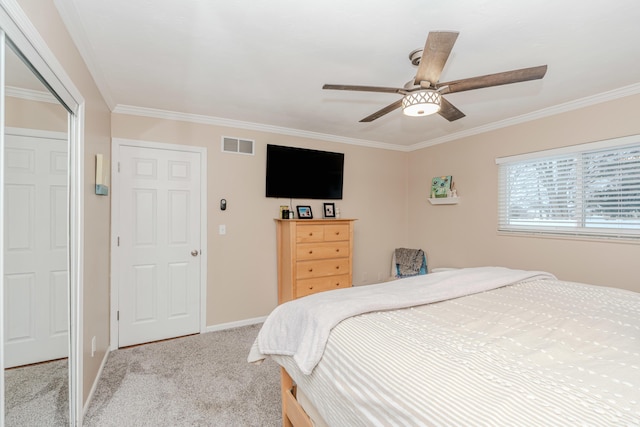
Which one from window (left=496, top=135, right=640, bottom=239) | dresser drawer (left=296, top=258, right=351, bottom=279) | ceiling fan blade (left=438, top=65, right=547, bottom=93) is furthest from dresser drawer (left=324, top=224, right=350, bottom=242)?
ceiling fan blade (left=438, top=65, right=547, bottom=93)

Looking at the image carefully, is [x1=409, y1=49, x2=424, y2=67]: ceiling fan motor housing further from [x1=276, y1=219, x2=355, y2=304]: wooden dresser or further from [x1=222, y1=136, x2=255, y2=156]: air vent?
[x1=222, y1=136, x2=255, y2=156]: air vent

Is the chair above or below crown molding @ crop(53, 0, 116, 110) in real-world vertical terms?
below

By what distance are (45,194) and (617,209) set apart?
4.22 m

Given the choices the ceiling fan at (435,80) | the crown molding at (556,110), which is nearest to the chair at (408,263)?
the crown molding at (556,110)

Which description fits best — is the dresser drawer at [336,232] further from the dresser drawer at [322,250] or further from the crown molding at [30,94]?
the crown molding at [30,94]

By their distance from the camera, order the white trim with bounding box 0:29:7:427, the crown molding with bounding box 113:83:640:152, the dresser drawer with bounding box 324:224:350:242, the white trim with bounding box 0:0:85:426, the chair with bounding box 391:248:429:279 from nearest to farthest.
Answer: the white trim with bounding box 0:29:7:427, the white trim with bounding box 0:0:85:426, the crown molding with bounding box 113:83:640:152, the dresser drawer with bounding box 324:224:350:242, the chair with bounding box 391:248:429:279

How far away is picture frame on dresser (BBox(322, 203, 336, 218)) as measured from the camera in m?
4.01

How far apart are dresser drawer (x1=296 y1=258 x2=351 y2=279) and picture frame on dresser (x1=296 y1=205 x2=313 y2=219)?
67 centimetres

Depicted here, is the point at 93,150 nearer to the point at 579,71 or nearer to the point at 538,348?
the point at 538,348

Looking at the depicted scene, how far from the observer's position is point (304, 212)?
12.6ft

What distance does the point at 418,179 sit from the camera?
4520 mm

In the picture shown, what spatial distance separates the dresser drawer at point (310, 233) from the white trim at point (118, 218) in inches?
41.9

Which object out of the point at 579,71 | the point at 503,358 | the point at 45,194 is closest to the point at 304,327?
the point at 503,358

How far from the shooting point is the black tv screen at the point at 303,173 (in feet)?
11.9
